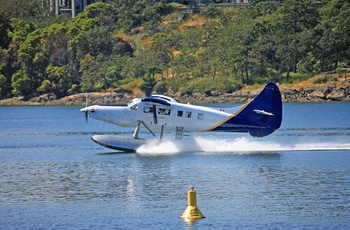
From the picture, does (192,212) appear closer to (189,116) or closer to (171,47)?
(189,116)

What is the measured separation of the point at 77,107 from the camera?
10688cm

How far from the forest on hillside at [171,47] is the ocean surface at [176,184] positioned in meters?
46.6

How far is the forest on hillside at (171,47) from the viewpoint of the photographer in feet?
330

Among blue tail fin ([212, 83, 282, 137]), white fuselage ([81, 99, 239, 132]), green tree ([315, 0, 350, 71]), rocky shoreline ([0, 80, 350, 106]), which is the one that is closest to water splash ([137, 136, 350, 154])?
white fuselage ([81, 99, 239, 132])

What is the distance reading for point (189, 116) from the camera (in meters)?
A: 41.1

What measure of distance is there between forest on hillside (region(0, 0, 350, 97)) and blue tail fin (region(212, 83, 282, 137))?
194ft

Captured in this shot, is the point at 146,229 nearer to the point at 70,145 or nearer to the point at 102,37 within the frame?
the point at 70,145

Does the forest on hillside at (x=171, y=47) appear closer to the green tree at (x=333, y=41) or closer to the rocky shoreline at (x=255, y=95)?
the green tree at (x=333, y=41)

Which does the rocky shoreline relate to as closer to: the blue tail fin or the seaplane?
the seaplane

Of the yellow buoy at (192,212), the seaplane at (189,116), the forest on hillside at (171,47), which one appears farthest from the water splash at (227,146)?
the forest on hillside at (171,47)

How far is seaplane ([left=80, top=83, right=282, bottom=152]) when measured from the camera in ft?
133

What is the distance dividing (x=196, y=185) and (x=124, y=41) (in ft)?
288

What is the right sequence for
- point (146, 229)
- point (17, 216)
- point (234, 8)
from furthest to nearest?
point (234, 8) → point (17, 216) → point (146, 229)

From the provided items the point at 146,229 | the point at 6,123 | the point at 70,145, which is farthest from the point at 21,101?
the point at 146,229
